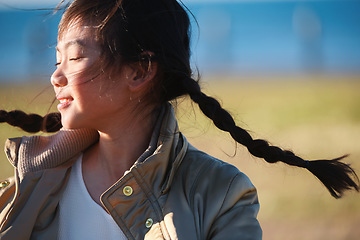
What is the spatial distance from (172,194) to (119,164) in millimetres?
322

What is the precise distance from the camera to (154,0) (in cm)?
221

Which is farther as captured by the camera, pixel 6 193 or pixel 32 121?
pixel 32 121

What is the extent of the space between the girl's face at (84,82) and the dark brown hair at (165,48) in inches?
1.9

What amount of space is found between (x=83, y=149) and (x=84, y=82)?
1.27 feet

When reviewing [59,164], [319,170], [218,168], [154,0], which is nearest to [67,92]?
[59,164]

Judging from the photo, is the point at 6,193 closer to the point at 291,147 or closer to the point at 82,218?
the point at 82,218

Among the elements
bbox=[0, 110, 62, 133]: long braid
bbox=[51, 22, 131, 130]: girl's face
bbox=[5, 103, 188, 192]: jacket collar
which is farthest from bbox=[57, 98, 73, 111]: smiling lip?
bbox=[0, 110, 62, 133]: long braid

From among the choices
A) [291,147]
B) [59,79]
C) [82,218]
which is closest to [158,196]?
[82,218]

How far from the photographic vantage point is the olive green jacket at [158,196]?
6.67ft

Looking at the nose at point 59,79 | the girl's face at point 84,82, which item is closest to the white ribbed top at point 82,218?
the girl's face at point 84,82

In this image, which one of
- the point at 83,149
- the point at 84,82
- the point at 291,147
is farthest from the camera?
the point at 291,147

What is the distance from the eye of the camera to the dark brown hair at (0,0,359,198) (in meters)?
2.10

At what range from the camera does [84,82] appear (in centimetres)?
216

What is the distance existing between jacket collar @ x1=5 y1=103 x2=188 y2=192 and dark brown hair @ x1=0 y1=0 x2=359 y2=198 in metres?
0.18
